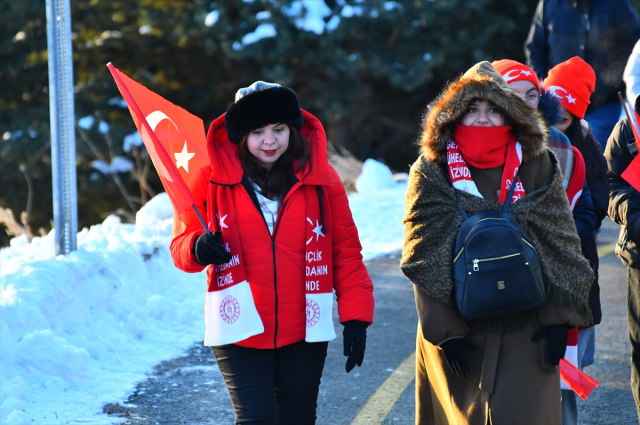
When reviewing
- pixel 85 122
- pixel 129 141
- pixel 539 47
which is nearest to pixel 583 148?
pixel 539 47

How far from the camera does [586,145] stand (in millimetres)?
3828

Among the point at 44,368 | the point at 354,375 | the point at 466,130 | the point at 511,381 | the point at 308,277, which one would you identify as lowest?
the point at 354,375

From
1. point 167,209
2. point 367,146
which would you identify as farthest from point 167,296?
point 367,146

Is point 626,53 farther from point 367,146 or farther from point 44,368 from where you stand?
point 367,146

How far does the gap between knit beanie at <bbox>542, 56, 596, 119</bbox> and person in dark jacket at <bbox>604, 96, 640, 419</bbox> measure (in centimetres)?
24

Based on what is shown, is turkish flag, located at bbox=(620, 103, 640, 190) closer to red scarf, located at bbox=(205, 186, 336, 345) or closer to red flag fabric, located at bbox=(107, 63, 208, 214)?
red scarf, located at bbox=(205, 186, 336, 345)

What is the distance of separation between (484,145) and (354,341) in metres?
0.92

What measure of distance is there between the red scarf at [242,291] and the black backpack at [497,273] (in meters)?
0.55

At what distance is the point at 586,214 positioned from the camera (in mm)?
3484

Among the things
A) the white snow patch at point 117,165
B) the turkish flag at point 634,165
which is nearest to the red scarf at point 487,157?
the turkish flag at point 634,165

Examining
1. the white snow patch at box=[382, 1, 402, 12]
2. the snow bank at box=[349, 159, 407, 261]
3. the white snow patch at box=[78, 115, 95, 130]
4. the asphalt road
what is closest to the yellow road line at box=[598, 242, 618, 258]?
the asphalt road

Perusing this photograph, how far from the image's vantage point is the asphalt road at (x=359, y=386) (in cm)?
421

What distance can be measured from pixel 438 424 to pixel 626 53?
3.92 m

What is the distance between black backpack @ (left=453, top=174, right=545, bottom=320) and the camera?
9.10ft
